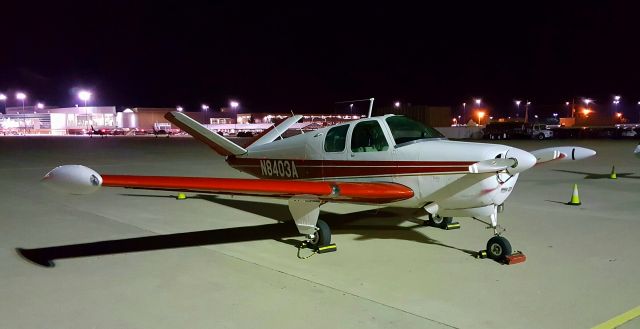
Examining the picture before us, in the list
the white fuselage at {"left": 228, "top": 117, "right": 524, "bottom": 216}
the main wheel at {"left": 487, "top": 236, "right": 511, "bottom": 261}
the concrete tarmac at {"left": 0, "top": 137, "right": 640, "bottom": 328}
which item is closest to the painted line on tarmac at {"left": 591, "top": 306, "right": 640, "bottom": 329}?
the concrete tarmac at {"left": 0, "top": 137, "right": 640, "bottom": 328}

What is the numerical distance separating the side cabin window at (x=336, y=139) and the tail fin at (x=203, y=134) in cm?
257

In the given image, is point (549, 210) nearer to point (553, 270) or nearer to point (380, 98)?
point (553, 270)

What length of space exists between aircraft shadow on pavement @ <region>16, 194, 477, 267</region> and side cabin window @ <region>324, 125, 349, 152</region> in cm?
165

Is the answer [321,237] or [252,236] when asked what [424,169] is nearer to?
[321,237]

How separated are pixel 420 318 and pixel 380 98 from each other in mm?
120851

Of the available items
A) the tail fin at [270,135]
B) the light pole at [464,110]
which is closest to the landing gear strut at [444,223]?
the tail fin at [270,135]

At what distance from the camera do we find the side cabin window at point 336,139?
8.44 m

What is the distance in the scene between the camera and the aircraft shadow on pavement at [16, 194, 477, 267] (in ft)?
25.2

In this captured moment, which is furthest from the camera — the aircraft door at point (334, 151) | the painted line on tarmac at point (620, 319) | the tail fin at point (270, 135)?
the tail fin at point (270, 135)

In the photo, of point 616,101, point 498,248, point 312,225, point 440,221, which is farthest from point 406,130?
point 616,101

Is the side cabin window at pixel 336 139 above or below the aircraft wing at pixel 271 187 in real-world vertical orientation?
above

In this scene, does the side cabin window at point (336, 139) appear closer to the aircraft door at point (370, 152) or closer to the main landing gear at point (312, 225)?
the aircraft door at point (370, 152)

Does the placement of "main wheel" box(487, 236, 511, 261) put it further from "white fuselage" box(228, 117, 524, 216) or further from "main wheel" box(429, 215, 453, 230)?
A: "main wheel" box(429, 215, 453, 230)

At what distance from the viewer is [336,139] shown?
8.55 metres
